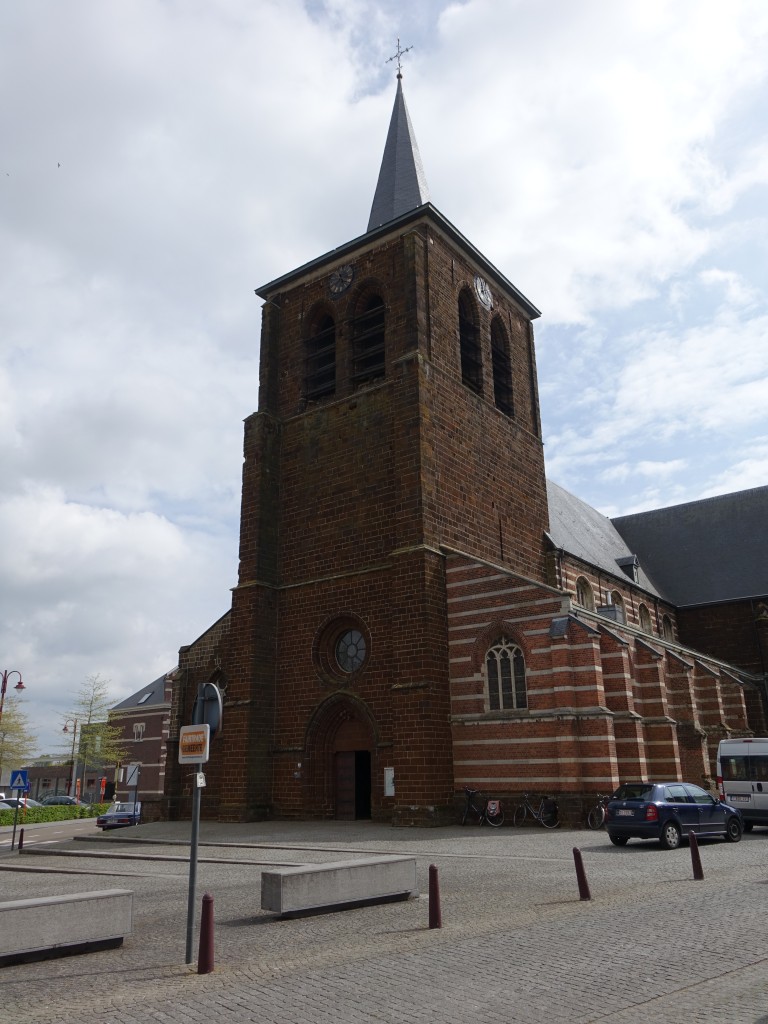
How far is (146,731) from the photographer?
5872 cm

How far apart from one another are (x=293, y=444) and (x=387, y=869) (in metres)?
19.9

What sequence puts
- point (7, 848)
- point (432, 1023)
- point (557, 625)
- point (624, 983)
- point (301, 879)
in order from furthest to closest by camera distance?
point (7, 848), point (557, 625), point (301, 879), point (624, 983), point (432, 1023)

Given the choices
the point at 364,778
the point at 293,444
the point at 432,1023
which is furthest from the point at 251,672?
the point at 432,1023

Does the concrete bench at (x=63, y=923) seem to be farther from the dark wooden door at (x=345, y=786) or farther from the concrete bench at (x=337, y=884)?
the dark wooden door at (x=345, y=786)

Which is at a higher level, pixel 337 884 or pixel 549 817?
pixel 549 817

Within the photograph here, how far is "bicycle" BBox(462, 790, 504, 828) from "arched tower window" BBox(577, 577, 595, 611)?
41.2ft

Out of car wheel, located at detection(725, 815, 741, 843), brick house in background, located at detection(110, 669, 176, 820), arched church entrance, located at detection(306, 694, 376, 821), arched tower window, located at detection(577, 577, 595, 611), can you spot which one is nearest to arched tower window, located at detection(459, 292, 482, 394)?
arched tower window, located at detection(577, 577, 595, 611)

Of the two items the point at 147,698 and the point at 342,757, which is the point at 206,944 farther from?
the point at 147,698

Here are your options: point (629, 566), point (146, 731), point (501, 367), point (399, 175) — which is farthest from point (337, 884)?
point (146, 731)

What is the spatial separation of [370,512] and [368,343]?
22.9ft

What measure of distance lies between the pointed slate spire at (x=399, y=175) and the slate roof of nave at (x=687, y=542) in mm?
14187

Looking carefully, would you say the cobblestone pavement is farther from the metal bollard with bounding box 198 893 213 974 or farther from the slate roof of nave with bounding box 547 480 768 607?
the slate roof of nave with bounding box 547 480 768 607

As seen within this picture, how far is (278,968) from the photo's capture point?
22.1ft

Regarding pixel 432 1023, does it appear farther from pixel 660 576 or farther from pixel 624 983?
pixel 660 576
